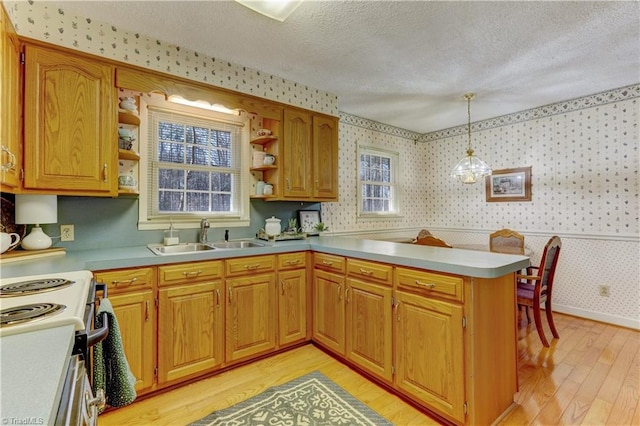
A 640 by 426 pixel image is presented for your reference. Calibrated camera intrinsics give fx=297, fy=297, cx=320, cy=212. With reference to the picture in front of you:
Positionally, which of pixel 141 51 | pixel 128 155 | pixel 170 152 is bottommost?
pixel 128 155

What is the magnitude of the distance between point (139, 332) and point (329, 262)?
4.70ft

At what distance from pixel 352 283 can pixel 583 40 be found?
2.58m

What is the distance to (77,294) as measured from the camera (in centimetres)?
116

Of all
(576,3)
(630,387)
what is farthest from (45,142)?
(630,387)

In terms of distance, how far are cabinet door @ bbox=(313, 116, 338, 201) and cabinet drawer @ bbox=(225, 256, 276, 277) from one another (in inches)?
37.9

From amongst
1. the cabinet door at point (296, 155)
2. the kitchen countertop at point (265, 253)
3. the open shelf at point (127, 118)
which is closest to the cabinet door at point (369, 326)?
the kitchen countertop at point (265, 253)

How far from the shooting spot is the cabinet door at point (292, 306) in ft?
8.41

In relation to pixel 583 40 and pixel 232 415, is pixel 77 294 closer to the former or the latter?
pixel 232 415

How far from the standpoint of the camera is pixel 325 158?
3242 millimetres

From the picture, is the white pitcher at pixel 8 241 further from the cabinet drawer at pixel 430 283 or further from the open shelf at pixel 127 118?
the cabinet drawer at pixel 430 283

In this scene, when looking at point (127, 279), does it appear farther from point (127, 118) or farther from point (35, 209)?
point (127, 118)

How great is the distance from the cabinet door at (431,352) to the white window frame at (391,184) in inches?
91.7

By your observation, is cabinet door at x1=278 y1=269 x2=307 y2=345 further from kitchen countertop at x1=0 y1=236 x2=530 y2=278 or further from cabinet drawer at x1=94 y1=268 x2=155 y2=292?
cabinet drawer at x1=94 y1=268 x2=155 y2=292

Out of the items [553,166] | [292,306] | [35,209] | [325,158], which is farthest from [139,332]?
[553,166]
